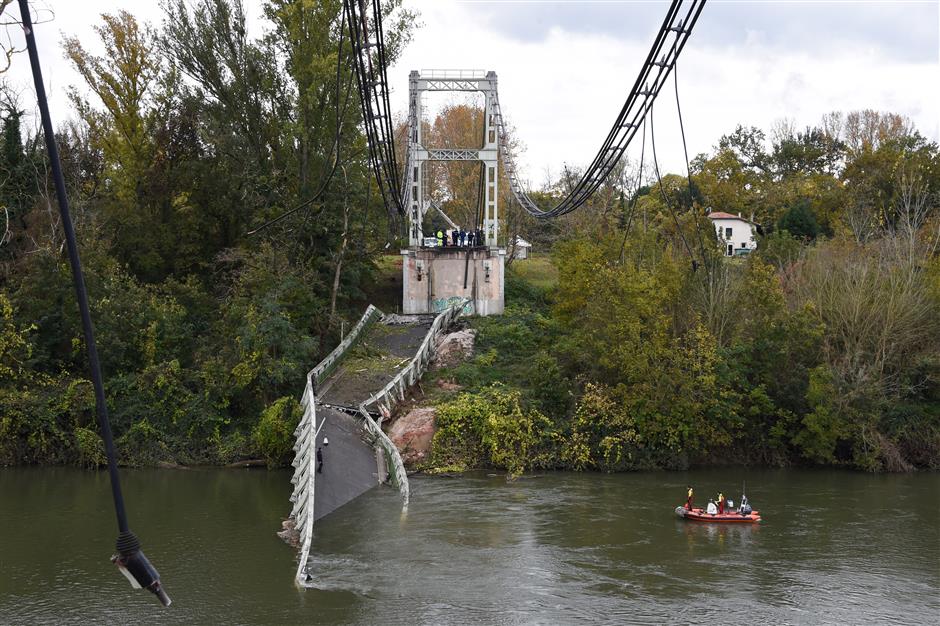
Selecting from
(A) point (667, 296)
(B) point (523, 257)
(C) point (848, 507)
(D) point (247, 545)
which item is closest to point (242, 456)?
(D) point (247, 545)

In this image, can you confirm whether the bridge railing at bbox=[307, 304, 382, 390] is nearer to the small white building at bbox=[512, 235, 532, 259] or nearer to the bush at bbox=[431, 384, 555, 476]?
the bush at bbox=[431, 384, 555, 476]

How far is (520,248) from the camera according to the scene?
214 feet

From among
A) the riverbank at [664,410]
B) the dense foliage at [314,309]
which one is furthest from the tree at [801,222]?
the riverbank at [664,410]

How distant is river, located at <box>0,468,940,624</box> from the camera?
20.0 meters

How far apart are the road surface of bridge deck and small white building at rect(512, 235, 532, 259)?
1550 cm

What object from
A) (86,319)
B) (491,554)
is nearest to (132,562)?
(86,319)

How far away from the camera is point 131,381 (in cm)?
3912

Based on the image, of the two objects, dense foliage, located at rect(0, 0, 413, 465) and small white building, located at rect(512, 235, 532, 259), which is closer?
dense foliage, located at rect(0, 0, 413, 465)

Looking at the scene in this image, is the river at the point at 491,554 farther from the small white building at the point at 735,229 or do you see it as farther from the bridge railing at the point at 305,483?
the small white building at the point at 735,229

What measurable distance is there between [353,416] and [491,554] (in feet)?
37.6

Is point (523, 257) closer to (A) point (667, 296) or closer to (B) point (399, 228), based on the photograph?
(B) point (399, 228)

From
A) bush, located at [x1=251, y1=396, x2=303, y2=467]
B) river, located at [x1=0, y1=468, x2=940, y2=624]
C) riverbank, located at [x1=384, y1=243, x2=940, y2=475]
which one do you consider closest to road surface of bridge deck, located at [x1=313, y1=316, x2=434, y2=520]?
river, located at [x1=0, y1=468, x2=940, y2=624]

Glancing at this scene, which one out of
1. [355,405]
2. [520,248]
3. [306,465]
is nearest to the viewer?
[306,465]

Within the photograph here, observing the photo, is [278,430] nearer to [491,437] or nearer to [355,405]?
[355,405]
